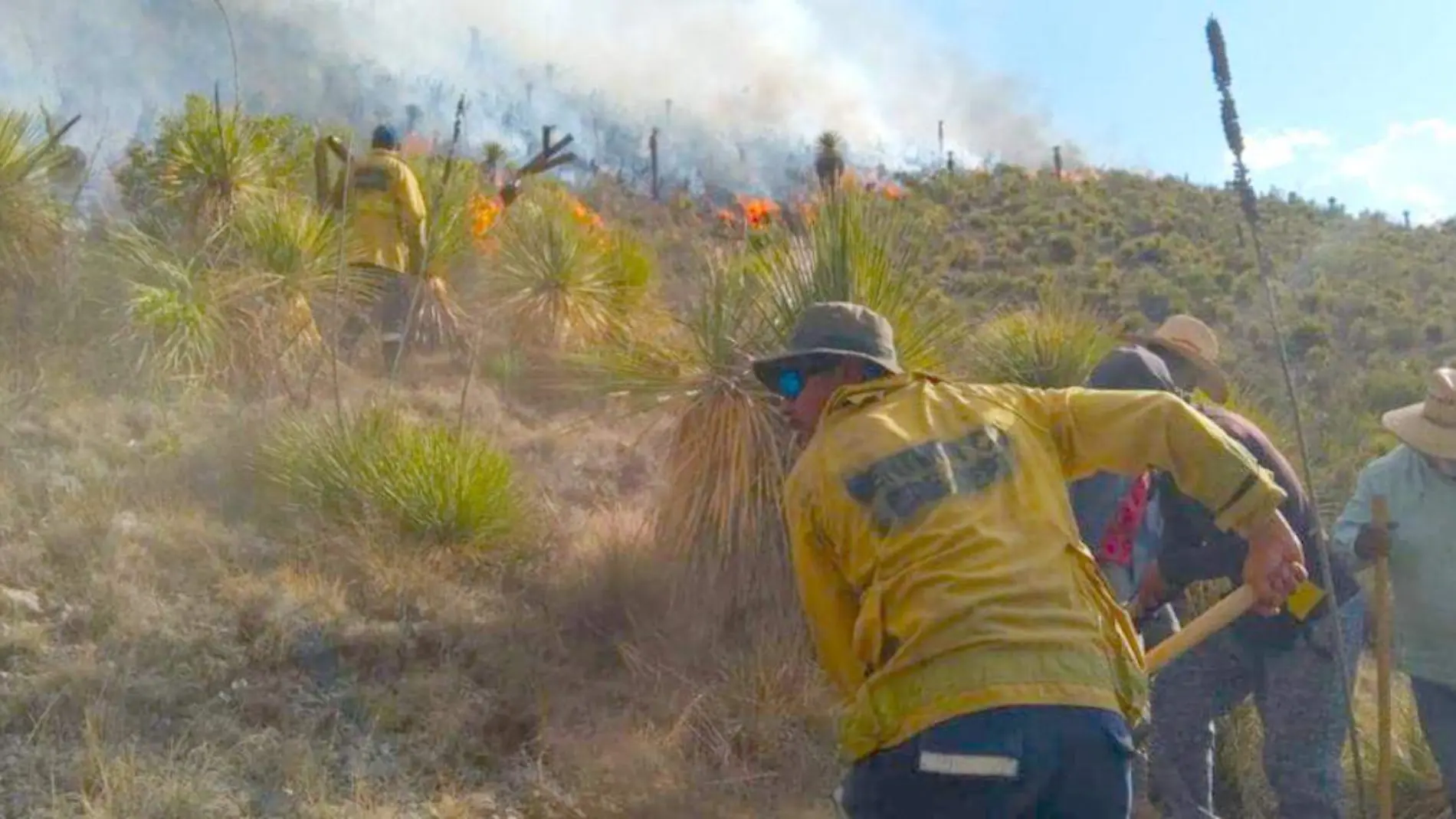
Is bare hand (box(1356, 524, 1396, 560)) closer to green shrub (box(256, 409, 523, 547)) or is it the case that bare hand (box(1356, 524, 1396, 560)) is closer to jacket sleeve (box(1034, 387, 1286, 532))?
jacket sleeve (box(1034, 387, 1286, 532))

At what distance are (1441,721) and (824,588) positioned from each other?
2.84 metres

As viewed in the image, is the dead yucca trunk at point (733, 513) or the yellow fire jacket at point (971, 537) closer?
the yellow fire jacket at point (971, 537)

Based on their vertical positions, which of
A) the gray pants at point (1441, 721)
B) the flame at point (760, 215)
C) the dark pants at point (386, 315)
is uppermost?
the flame at point (760, 215)

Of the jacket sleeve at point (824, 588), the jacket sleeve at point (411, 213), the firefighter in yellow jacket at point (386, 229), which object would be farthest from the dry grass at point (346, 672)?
the jacket sleeve at point (411, 213)

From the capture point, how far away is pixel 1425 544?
15.5ft

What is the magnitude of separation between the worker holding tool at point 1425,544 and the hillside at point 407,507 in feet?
3.03

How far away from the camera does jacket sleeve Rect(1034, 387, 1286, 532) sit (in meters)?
3.06

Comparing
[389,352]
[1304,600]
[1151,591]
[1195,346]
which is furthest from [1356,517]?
[389,352]

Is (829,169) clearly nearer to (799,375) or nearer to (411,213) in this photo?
(411,213)

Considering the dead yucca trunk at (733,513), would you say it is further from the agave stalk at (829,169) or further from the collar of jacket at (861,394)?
the collar of jacket at (861,394)

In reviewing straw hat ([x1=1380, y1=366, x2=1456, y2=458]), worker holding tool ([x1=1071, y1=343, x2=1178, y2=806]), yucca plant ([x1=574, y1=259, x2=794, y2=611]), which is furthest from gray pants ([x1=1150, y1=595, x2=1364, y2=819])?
yucca plant ([x1=574, y1=259, x2=794, y2=611])

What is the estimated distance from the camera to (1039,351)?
7.84 metres

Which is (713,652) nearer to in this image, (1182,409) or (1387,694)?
(1387,694)

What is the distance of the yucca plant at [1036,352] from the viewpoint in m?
7.63
